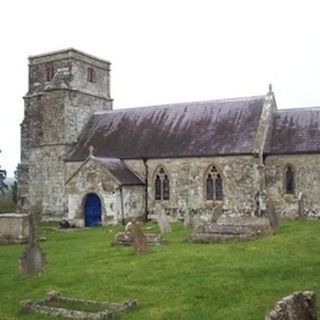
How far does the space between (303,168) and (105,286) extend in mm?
19281

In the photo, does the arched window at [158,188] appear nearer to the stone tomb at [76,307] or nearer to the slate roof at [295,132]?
the slate roof at [295,132]

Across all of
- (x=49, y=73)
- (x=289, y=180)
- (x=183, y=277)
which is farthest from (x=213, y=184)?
(x=183, y=277)

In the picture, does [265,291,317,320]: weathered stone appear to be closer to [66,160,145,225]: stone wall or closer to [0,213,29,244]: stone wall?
[0,213,29,244]: stone wall

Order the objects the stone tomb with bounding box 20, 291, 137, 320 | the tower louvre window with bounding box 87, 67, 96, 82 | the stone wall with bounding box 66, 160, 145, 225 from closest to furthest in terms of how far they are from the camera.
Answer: the stone tomb with bounding box 20, 291, 137, 320
the stone wall with bounding box 66, 160, 145, 225
the tower louvre window with bounding box 87, 67, 96, 82

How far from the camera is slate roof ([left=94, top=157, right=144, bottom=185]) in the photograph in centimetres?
3145

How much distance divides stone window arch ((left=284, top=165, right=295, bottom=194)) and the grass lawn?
31.4 ft

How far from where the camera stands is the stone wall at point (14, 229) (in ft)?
76.8

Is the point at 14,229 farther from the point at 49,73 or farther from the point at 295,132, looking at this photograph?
the point at 49,73

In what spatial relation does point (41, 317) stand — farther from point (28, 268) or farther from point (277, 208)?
point (277, 208)

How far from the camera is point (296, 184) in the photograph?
98.2ft

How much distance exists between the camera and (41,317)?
11258 mm

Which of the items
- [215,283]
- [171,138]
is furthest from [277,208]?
[215,283]

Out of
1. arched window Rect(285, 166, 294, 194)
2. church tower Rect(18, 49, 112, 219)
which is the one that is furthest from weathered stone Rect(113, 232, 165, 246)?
church tower Rect(18, 49, 112, 219)

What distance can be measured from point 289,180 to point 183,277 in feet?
59.5
